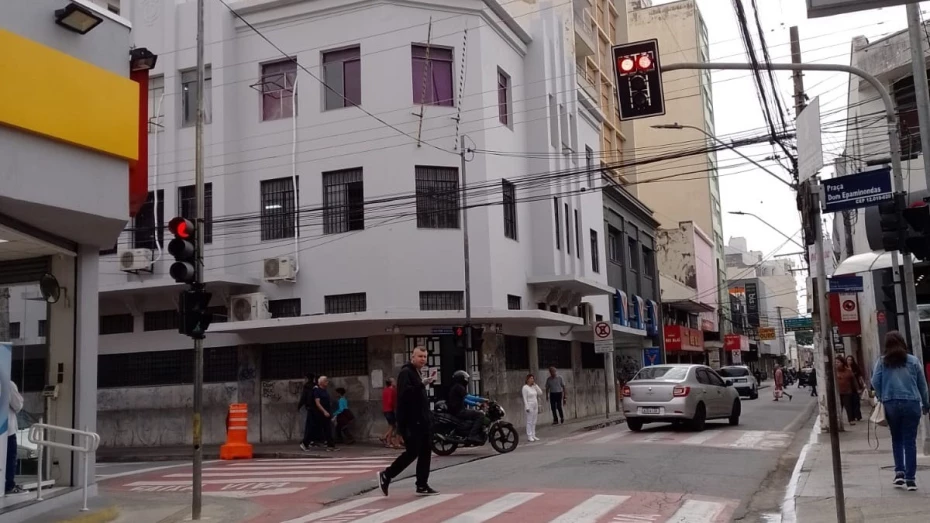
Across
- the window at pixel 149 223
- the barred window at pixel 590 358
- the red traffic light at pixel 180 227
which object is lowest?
the barred window at pixel 590 358

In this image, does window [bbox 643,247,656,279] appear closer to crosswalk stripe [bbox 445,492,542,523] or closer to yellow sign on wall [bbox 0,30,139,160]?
crosswalk stripe [bbox 445,492,542,523]

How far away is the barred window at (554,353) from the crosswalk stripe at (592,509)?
57.7 feet

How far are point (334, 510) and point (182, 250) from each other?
3619mm

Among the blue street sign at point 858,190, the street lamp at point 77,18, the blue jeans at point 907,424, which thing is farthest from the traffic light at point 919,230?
the street lamp at point 77,18

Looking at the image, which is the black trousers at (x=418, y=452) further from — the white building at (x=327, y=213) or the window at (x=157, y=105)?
the window at (x=157, y=105)

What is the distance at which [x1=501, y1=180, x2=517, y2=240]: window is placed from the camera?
2592 centimetres

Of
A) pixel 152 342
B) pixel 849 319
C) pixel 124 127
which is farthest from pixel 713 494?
pixel 152 342

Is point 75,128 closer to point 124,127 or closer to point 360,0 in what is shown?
point 124,127

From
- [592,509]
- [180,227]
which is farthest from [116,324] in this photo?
[592,509]

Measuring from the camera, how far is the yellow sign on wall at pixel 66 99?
10102mm

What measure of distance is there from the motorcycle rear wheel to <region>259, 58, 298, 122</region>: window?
462 inches

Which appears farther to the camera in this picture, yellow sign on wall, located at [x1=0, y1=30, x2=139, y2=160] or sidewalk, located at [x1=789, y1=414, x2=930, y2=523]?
yellow sign on wall, located at [x1=0, y1=30, x2=139, y2=160]

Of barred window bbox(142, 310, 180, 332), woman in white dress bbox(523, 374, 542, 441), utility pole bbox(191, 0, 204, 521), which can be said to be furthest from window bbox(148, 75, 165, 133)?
utility pole bbox(191, 0, 204, 521)

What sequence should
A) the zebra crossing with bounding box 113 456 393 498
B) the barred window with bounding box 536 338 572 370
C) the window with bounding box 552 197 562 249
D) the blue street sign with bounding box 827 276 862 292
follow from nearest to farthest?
the zebra crossing with bounding box 113 456 393 498
the blue street sign with bounding box 827 276 862 292
the window with bounding box 552 197 562 249
the barred window with bounding box 536 338 572 370
